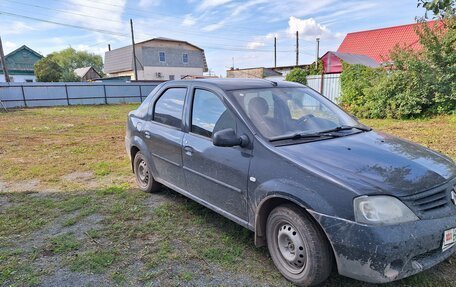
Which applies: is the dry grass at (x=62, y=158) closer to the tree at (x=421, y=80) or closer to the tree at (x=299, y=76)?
the tree at (x=421, y=80)

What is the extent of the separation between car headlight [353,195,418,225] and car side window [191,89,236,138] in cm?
136

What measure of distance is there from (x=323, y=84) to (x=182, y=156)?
13948mm

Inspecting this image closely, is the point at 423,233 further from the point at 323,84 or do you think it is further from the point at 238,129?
the point at 323,84

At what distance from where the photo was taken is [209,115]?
3.40 meters

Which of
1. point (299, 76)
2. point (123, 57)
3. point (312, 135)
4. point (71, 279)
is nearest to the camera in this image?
point (71, 279)

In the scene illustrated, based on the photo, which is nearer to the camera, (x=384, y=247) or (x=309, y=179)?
(x=384, y=247)

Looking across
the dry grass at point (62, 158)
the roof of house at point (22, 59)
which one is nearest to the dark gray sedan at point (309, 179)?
the dry grass at point (62, 158)

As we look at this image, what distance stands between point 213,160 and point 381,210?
1.59 metres

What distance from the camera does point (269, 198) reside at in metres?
2.58

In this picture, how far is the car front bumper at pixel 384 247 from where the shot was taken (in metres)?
2.04

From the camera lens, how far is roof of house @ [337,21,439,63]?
78.2ft

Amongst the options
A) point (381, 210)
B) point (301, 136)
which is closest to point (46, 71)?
point (301, 136)

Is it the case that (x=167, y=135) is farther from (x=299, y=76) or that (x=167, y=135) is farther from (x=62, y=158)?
(x=299, y=76)

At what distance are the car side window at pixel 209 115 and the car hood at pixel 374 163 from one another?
724 mm
